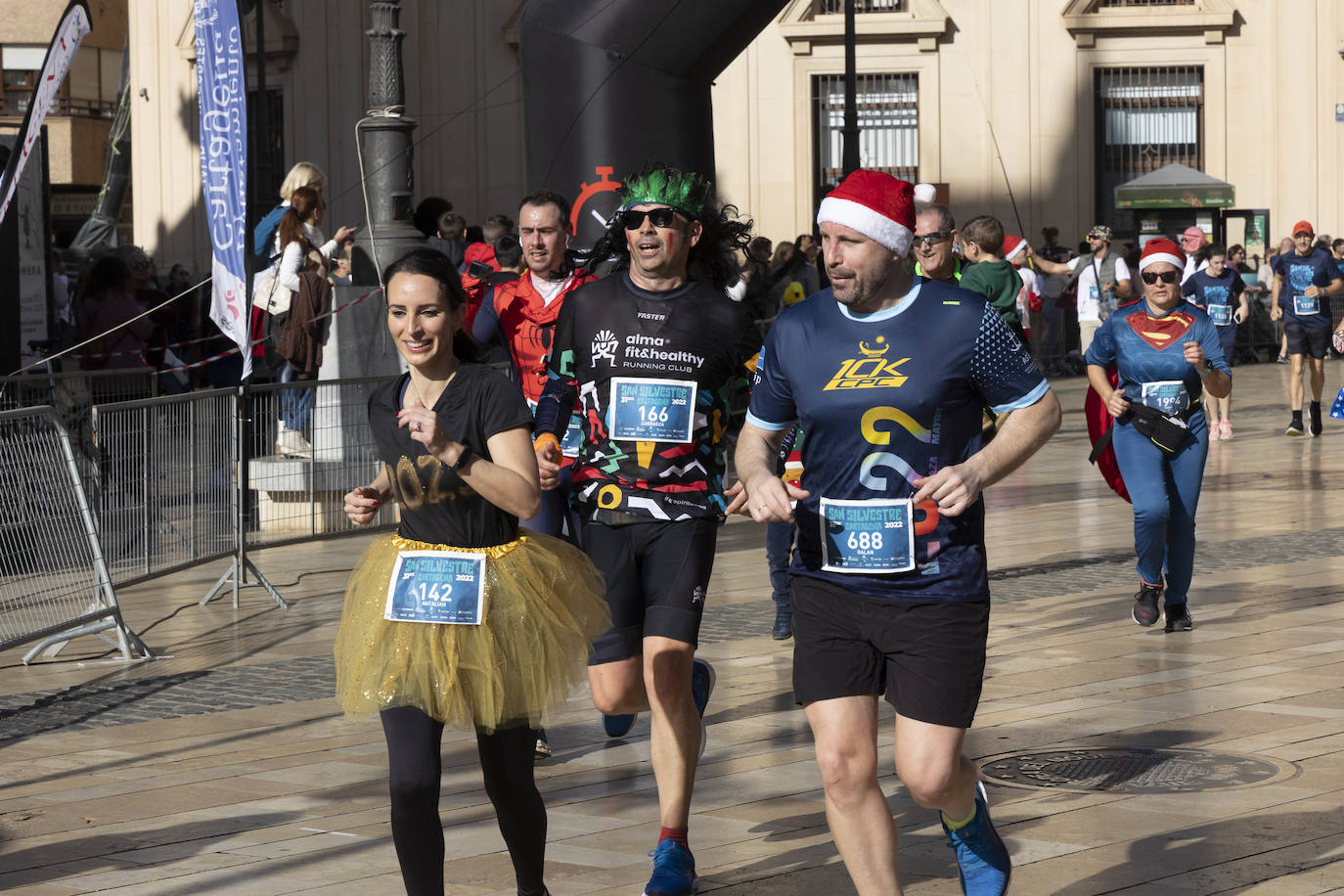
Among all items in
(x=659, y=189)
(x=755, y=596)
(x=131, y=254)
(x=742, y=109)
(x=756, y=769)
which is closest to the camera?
(x=659, y=189)

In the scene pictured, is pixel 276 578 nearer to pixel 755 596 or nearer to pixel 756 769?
pixel 755 596

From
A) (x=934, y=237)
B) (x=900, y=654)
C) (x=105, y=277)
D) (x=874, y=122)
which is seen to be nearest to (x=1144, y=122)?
(x=874, y=122)

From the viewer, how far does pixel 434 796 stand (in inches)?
188

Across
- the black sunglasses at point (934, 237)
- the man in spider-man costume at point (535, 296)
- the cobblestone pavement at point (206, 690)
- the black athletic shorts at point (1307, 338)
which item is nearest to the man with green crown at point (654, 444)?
the man in spider-man costume at point (535, 296)

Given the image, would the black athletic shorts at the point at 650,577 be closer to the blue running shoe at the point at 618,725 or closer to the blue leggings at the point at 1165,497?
the blue running shoe at the point at 618,725

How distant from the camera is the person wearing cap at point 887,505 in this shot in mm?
4703

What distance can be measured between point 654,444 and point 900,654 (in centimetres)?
145

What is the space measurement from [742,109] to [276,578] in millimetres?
24761

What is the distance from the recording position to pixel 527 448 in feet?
16.4

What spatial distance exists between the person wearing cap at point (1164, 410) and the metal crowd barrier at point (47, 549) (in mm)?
4738

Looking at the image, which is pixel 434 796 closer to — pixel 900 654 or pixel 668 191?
pixel 900 654

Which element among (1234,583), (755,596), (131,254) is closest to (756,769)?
(755,596)

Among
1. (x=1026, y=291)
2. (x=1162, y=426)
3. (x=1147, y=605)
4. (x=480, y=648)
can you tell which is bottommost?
(x=1147, y=605)

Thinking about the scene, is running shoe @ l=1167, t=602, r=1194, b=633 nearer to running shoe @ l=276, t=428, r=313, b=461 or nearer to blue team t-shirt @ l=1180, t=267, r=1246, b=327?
running shoe @ l=276, t=428, r=313, b=461
